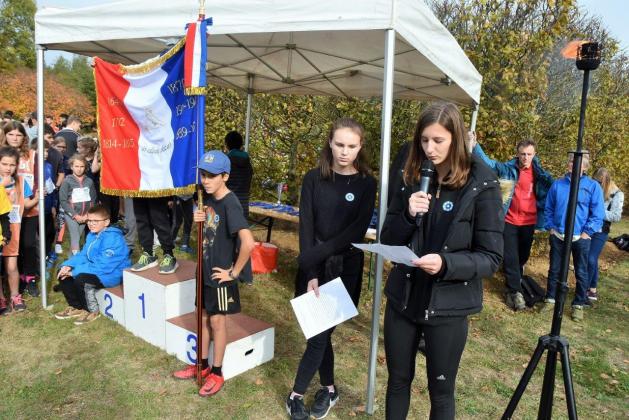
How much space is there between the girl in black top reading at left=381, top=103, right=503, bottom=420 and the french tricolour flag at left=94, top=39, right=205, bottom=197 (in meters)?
1.66

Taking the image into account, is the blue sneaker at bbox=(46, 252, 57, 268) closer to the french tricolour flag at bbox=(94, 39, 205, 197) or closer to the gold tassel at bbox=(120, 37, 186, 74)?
the french tricolour flag at bbox=(94, 39, 205, 197)

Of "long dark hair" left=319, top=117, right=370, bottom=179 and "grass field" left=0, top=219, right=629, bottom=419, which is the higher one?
"long dark hair" left=319, top=117, right=370, bottom=179

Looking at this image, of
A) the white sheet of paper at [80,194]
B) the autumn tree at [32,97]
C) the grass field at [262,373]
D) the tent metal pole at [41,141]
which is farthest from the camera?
the autumn tree at [32,97]

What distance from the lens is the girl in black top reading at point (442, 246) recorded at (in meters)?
1.86

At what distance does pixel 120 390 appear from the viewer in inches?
124

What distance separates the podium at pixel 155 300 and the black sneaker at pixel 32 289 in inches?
54.1

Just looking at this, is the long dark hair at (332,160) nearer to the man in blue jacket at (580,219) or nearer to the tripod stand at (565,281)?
the tripod stand at (565,281)

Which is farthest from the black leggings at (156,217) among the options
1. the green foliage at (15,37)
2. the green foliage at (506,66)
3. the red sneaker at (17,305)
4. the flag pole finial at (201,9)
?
the green foliage at (15,37)

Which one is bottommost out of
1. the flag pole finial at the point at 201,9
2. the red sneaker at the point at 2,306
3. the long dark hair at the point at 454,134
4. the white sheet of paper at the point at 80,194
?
the red sneaker at the point at 2,306

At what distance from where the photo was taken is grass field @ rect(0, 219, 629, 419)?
9.84 ft

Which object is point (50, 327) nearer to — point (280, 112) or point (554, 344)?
point (554, 344)

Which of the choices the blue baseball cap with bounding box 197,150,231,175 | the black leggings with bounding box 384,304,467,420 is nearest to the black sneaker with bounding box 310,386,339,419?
the black leggings with bounding box 384,304,467,420

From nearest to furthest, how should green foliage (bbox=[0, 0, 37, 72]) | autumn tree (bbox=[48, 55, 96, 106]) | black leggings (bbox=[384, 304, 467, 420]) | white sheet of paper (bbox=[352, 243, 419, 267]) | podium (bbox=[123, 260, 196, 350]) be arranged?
white sheet of paper (bbox=[352, 243, 419, 267])
black leggings (bbox=[384, 304, 467, 420])
podium (bbox=[123, 260, 196, 350])
green foliage (bbox=[0, 0, 37, 72])
autumn tree (bbox=[48, 55, 96, 106])

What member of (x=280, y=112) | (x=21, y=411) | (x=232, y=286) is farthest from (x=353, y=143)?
(x=280, y=112)
